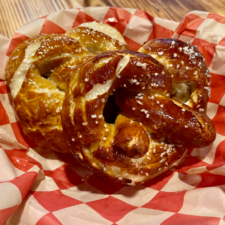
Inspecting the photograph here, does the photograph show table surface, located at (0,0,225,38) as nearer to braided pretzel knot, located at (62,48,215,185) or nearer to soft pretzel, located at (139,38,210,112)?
soft pretzel, located at (139,38,210,112)

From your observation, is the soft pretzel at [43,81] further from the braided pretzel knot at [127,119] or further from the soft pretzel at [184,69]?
the soft pretzel at [184,69]

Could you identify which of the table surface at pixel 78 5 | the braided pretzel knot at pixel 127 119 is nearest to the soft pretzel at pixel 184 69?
the braided pretzel knot at pixel 127 119

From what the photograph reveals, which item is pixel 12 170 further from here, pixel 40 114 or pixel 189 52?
pixel 189 52

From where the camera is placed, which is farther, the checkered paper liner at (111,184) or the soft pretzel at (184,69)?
the soft pretzel at (184,69)

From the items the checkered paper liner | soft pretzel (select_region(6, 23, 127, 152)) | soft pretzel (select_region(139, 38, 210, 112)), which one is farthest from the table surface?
soft pretzel (select_region(139, 38, 210, 112))

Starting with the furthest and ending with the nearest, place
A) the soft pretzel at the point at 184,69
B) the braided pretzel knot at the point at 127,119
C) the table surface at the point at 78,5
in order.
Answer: the table surface at the point at 78,5 < the soft pretzel at the point at 184,69 < the braided pretzel knot at the point at 127,119

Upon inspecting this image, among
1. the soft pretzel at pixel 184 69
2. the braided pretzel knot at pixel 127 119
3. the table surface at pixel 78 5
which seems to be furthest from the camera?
the table surface at pixel 78 5
